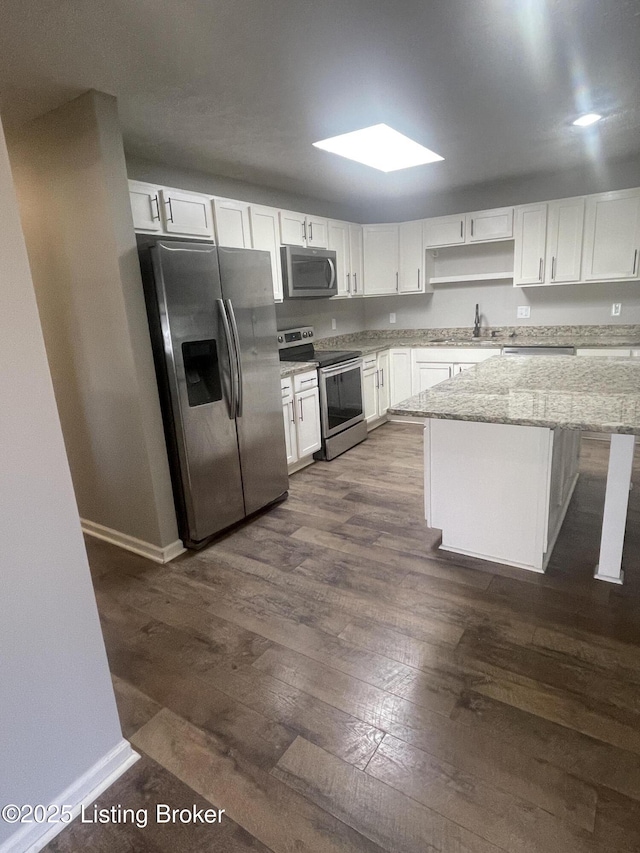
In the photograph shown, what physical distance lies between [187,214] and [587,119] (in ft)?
8.31

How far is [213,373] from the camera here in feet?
9.30

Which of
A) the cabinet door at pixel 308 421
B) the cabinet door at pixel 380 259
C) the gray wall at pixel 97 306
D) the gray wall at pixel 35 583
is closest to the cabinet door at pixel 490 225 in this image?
the cabinet door at pixel 380 259

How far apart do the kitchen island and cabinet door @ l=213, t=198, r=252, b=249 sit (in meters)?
1.86

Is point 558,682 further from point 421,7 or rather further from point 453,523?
point 421,7

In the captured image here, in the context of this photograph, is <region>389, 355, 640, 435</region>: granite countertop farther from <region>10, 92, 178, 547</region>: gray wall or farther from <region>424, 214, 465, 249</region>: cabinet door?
<region>424, 214, 465, 249</region>: cabinet door

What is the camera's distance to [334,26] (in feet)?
5.72

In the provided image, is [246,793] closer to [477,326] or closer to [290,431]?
[290,431]

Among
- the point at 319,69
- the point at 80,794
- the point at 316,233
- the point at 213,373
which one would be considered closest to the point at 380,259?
the point at 316,233

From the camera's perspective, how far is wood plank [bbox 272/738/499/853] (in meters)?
1.29

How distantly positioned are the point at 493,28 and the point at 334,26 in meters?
0.62

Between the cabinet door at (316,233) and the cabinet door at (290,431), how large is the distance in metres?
1.54

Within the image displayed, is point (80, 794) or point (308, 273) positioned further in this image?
point (308, 273)

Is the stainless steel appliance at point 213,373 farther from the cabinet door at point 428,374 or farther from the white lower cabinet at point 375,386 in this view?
the cabinet door at point 428,374

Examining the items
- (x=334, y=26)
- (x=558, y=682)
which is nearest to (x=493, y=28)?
(x=334, y=26)
